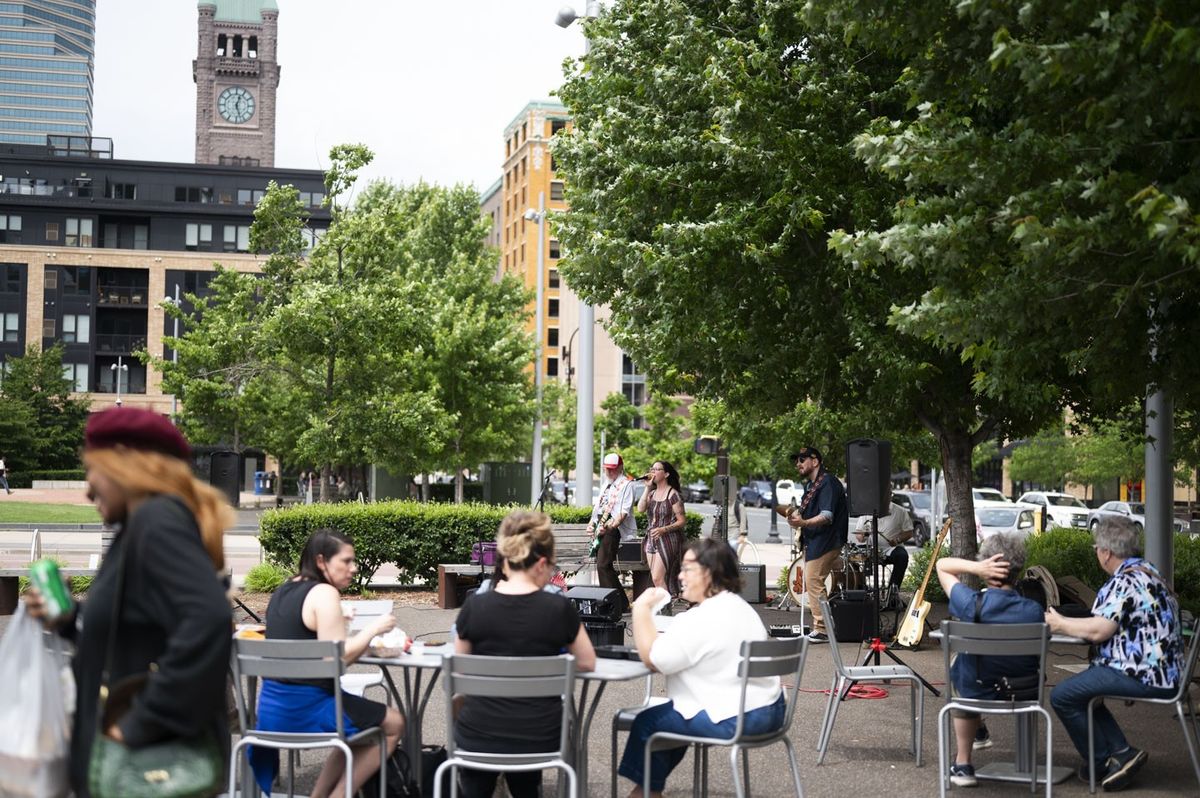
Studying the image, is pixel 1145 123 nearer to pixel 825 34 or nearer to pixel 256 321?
pixel 825 34

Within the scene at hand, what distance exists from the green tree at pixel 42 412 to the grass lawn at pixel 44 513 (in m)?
19.8

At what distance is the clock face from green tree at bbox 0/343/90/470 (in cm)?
7155

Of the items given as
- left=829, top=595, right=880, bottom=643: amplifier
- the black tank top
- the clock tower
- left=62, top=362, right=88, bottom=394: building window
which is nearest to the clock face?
the clock tower

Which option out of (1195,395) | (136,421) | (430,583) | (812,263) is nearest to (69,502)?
(430,583)

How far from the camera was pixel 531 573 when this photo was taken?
628 centimetres

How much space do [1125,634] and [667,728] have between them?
9.78 feet

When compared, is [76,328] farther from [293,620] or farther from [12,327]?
[293,620]

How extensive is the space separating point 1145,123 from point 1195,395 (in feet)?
12.5

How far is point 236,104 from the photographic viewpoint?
140 meters

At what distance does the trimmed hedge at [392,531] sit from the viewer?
59.4ft

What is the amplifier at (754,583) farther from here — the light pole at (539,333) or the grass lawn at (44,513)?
the grass lawn at (44,513)

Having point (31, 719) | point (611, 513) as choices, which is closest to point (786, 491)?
point (611, 513)

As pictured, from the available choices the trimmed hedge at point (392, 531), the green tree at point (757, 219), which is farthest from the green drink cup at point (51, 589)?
the trimmed hedge at point (392, 531)

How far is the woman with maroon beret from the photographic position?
355cm
